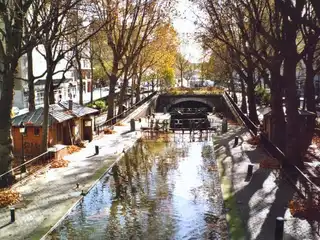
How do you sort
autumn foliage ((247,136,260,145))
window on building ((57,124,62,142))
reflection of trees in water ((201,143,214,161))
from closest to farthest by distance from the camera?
reflection of trees in water ((201,143,214,161)), window on building ((57,124,62,142)), autumn foliage ((247,136,260,145))

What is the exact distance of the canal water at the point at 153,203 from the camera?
14.8 metres

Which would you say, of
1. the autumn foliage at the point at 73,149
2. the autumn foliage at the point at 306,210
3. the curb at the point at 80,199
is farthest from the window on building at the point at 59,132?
the autumn foliage at the point at 306,210

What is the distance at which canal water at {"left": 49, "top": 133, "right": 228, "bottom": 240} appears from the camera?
48.4 feet

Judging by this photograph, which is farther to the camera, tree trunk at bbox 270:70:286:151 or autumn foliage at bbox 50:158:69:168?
tree trunk at bbox 270:70:286:151

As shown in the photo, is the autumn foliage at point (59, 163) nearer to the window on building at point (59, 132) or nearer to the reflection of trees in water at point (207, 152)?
the window on building at point (59, 132)

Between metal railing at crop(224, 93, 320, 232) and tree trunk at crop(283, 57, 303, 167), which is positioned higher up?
tree trunk at crop(283, 57, 303, 167)

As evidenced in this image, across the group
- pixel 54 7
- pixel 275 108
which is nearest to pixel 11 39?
pixel 54 7

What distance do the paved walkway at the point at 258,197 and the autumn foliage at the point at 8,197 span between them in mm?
8455

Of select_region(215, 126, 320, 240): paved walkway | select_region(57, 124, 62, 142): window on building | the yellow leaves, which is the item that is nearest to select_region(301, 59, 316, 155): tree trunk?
select_region(215, 126, 320, 240): paved walkway

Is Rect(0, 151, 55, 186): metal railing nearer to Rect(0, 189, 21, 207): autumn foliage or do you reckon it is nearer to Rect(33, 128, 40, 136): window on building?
Rect(0, 189, 21, 207): autumn foliage

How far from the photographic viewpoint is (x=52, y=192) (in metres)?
19.1

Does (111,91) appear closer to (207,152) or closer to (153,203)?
(207,152)

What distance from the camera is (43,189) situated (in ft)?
64.2

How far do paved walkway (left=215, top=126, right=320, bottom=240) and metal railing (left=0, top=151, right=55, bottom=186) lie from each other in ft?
30.5
